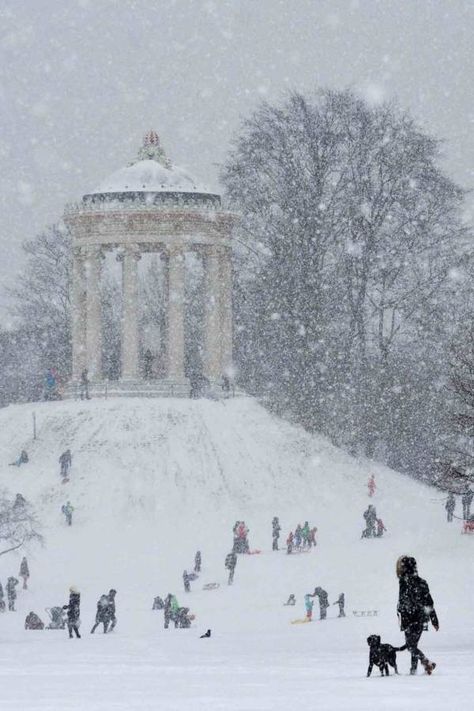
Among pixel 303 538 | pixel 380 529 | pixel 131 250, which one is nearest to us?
pixel 303 538

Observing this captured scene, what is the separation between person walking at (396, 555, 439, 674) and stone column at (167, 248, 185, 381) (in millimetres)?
44579

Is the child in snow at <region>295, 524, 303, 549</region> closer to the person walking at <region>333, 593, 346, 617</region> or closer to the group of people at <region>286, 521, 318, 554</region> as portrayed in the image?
the group of people at <region>286, 521, 318, 554</region>

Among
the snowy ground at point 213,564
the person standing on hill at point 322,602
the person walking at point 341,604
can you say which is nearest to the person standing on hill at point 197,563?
the snowy ground at point 213,564

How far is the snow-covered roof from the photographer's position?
6109cm

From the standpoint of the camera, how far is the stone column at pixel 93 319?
203 feet

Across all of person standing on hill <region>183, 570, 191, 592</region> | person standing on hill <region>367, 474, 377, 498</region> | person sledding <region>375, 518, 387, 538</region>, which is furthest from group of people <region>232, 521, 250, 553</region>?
person standing on hill <region>367, 474, 377, 498</region>

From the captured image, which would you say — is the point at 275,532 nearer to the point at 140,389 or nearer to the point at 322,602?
the point at 322,602

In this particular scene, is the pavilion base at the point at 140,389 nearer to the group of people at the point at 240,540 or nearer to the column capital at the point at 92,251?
the column capital at the point at 92,251

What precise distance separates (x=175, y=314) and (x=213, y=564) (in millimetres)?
16804

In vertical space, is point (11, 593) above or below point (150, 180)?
below

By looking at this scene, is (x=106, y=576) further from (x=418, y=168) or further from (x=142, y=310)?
(x=142, y=310)

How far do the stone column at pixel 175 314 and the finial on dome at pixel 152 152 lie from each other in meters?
4.17

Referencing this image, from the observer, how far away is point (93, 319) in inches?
2459

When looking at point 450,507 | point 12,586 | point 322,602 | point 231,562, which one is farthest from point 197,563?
point 322,602
